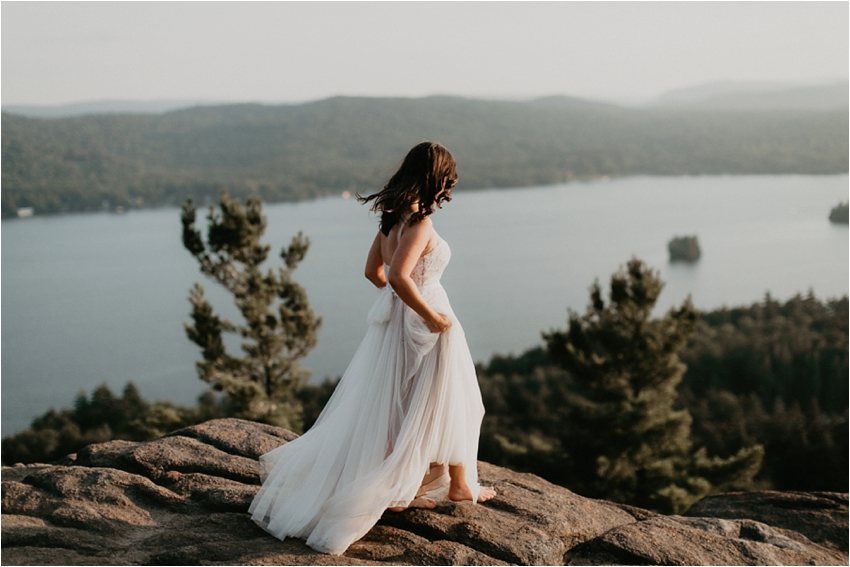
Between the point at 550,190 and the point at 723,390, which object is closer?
the point at 723,390

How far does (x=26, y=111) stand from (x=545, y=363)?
86.5 feet

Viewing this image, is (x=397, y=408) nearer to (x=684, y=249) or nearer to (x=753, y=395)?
(x=753, y=395)

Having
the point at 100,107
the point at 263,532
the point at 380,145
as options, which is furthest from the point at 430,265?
the point at 380,145

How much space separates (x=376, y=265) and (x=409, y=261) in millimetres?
389

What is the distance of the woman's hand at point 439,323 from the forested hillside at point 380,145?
90.9ft

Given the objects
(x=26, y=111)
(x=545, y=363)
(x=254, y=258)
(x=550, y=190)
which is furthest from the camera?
(x=550, y=190)

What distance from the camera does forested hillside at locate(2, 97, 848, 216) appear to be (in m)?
41.8

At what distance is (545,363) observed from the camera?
34.9 m

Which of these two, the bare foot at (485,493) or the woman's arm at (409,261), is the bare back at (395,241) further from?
the bare foot at (485,493)

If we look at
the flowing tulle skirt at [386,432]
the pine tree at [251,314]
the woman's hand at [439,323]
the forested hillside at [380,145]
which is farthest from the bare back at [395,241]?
the forested hillside at [380,145]

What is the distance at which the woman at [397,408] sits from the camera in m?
2.62

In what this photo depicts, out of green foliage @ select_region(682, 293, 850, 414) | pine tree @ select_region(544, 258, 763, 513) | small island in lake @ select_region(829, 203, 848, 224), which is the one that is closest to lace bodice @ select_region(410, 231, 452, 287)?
pine tree @ select_region(544, 258, 763, 513)

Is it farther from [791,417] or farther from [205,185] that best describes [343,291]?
[791,417]

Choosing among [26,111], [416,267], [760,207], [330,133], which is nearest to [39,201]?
[26,111]
